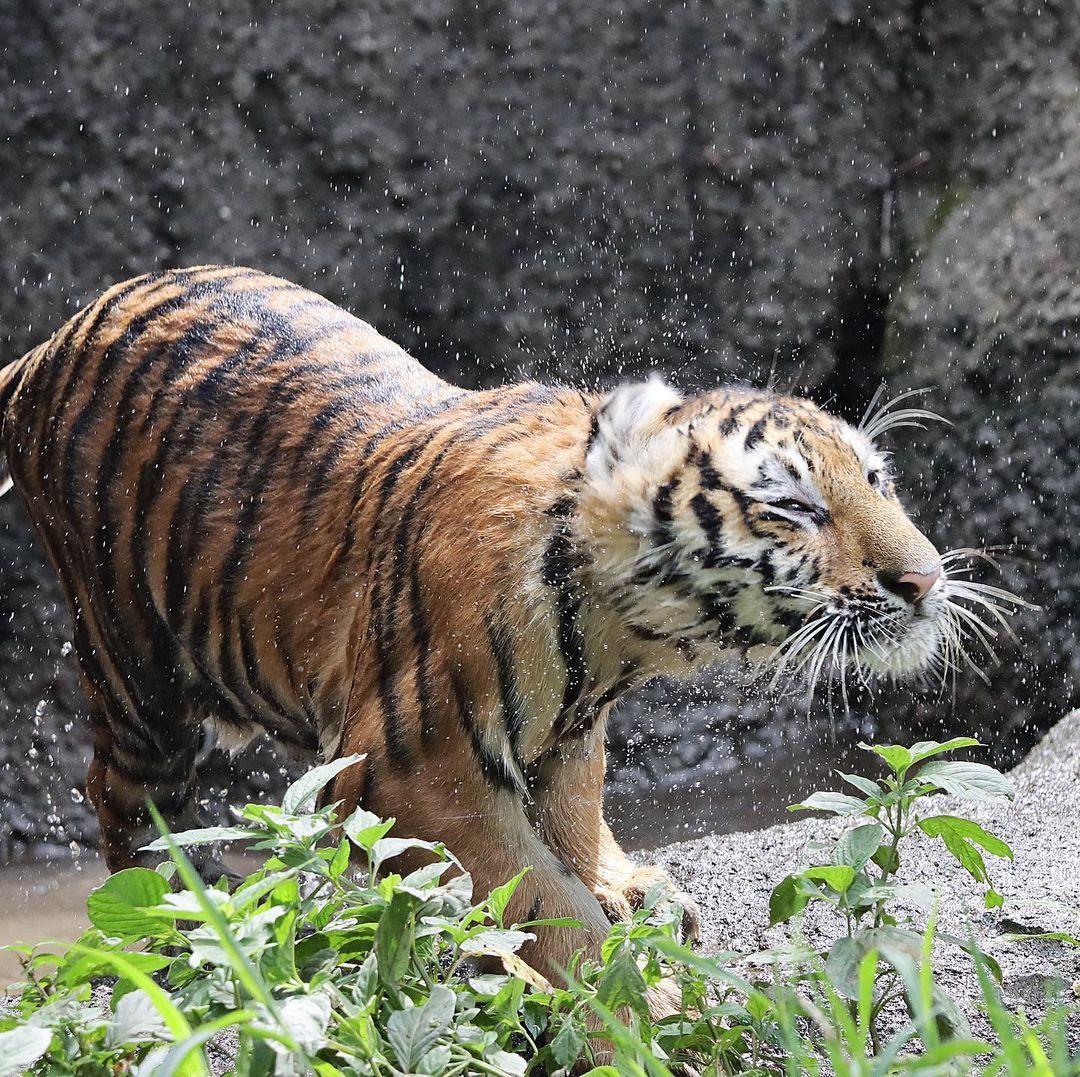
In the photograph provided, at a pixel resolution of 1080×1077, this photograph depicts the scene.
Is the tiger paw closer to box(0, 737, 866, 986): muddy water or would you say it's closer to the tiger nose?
the tiger nose

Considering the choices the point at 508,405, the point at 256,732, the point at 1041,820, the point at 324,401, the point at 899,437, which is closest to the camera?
the point at 508,405

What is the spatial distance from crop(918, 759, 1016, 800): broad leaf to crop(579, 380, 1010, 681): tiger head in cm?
47

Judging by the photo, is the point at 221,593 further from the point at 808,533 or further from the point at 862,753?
the point at 862,753

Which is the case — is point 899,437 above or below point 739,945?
above

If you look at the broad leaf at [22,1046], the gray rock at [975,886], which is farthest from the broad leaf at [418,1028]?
the gray rock at [975,886]

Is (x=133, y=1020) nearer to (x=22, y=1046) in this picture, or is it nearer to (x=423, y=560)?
(x=22, y=1046)

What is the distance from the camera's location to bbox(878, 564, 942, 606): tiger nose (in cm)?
234

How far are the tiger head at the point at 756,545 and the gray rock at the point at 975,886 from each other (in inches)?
19.7

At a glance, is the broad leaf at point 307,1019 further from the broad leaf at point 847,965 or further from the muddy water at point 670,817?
the muddy water at point 670,817

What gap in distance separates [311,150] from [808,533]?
3278mm

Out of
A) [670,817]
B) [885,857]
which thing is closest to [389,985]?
[885,857]

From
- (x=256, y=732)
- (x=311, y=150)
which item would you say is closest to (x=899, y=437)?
(x=311, y=150)

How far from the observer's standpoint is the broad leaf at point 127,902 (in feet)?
5.10

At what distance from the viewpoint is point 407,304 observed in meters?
5.23
